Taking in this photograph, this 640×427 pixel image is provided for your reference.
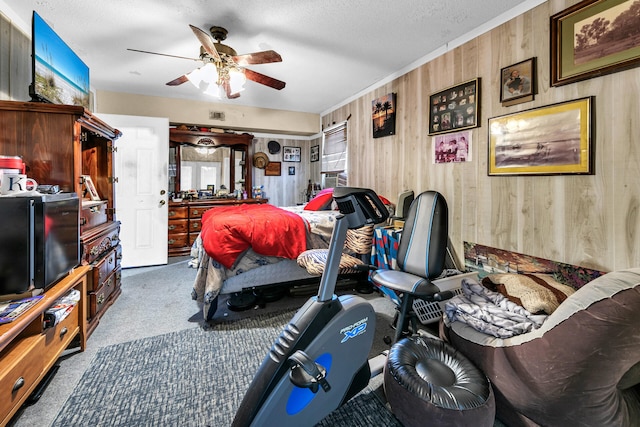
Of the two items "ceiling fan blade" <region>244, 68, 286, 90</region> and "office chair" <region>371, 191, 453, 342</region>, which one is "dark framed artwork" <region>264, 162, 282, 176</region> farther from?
"office chair" <region>371, 191, 453, 342</region>

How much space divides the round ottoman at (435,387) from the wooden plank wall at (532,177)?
116 cm

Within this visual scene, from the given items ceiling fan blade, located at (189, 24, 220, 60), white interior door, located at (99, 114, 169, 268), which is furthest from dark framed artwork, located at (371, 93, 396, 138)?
white interior door, located at (99, 114, 169, 268)

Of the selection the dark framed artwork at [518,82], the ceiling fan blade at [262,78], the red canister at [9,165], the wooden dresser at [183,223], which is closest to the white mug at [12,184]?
the red canister at [9,165]

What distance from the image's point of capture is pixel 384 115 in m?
3.62

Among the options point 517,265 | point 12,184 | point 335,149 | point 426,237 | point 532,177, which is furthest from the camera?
point 335,149

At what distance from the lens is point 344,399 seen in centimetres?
145

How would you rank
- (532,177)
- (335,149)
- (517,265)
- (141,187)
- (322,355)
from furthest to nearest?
(335,149) → (141,187) → (517,265) → (532,177) → (322,355)

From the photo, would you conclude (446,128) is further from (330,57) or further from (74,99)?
(74,99)

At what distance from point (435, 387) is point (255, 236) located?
1678 millimetres

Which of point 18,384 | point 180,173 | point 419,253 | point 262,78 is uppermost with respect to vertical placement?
point 262,78

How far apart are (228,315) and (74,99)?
235 cm

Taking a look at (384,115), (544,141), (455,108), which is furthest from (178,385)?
(384,115)

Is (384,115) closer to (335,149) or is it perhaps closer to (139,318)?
(335,149)

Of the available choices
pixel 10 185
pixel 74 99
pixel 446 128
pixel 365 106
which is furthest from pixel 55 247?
pixel 365 106
